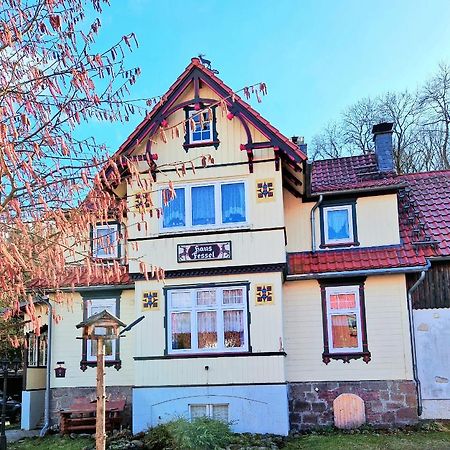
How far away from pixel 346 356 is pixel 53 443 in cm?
752

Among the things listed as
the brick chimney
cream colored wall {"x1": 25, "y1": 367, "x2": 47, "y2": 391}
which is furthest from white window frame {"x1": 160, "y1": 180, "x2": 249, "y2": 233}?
cream colored wall {"x1": 25, "y1": 367, "x2": 47, "y2": 391}

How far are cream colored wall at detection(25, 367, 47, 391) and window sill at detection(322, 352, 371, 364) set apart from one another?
8359mm

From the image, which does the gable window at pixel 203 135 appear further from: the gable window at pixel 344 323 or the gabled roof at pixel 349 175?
the gable window at pixel 344 323

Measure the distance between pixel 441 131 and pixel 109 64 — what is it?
30.2 meters

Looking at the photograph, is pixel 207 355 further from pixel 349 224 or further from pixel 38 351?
pixel 38 351

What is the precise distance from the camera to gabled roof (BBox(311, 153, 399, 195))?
1631 cm

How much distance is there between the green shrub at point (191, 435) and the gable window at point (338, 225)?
5700mm

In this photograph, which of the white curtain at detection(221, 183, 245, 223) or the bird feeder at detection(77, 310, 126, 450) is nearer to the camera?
the bird feeder at detection(77, 310, 126, 450)

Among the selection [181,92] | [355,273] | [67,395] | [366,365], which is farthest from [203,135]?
[67,395]

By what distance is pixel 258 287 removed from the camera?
48.8 ft

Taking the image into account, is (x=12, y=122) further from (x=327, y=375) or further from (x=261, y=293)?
(x=327, y=375)

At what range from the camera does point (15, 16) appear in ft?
18.1

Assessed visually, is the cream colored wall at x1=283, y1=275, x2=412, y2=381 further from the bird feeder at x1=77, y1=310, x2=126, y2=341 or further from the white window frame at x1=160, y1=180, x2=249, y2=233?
the bird feeder at x1=77, y1=310, x2=126, y2=341

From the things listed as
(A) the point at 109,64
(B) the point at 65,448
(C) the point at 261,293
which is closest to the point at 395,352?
(C) the point at 261,293
